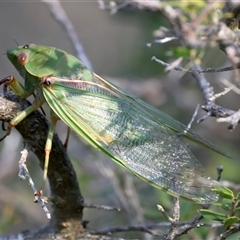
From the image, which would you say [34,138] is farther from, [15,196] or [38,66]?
[15,196]

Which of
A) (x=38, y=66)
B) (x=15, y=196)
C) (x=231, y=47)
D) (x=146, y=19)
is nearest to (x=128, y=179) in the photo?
(x=15, y=196)

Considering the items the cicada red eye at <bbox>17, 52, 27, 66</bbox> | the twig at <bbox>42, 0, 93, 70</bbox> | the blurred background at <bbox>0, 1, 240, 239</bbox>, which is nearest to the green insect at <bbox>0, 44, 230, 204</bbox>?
the cicada red eye at <bbox>17, 52, 27, 66</bbox>

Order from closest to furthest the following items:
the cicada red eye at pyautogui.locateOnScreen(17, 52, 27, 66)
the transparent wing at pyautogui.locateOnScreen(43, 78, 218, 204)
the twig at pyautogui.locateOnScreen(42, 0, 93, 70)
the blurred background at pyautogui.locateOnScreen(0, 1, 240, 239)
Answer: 1. the transparent wing at pyautogui.locateOnScreen(43, 78, 218, 204)
2. the cicada red eye at pyautogui.locateOnScreen(17, 52, 27, 66)
3. the twig at pyautogui.locateOnScreen(42, 0, 93, 70)
4. the blurred background at pyautogui.locateOnScreen(0, 1, 240, 239)

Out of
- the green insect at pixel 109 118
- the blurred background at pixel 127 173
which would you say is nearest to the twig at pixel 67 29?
the blurred background at pixel 127 173

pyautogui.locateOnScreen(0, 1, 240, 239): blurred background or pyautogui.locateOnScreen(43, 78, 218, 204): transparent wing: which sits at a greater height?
pyautogui.locateOnScreen(43, 78, 218, 204): transparent wing

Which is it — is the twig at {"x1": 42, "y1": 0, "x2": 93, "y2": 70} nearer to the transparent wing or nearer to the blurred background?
the blurred background

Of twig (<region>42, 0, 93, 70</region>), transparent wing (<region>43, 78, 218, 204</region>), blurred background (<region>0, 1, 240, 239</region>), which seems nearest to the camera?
transparent wing (<region>43, 78, 218, 204</region>)

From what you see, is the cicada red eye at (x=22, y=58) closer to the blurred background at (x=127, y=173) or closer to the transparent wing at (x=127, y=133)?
the transparent wing at (x=127, y=133)

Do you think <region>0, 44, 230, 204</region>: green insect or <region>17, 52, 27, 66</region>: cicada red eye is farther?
<region>17, 52, 27, 66</region>: cicada red eye
